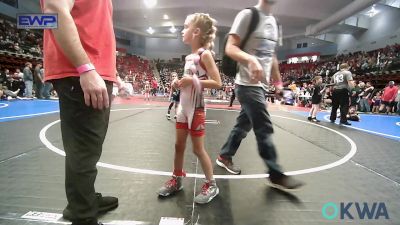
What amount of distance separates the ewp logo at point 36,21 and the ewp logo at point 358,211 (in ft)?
6.88

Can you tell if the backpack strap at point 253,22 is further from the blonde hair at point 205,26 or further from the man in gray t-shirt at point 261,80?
the blonde hair at point 205,26

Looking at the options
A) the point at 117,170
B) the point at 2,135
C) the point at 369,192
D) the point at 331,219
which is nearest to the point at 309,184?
the point at 369,192

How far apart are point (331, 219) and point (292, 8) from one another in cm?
2652

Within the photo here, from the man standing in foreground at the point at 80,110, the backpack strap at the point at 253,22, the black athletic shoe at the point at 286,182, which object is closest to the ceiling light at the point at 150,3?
the backpack strap at the point at 253,22

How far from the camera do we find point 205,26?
2.16 metres

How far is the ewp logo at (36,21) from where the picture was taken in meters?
0.87

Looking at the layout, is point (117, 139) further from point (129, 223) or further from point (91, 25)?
point (91, 25)

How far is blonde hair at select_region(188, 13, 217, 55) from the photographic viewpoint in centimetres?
215

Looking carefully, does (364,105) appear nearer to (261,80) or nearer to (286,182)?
(286,182)

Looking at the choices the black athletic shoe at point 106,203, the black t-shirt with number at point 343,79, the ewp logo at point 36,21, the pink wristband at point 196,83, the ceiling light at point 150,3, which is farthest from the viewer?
the ceiling light at point 150,3

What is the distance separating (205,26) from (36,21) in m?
1.44

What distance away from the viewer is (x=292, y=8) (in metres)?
24.9

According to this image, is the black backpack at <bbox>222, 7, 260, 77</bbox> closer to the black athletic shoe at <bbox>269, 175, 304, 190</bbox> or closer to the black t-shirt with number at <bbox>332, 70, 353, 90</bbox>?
the black athletic shoe at <bbox>269, 175, 304, 190</bbox>

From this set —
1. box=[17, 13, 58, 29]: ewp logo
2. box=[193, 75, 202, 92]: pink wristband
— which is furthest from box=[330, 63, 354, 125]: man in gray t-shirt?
box=[17, 13, 58, 29]: ewp logo
